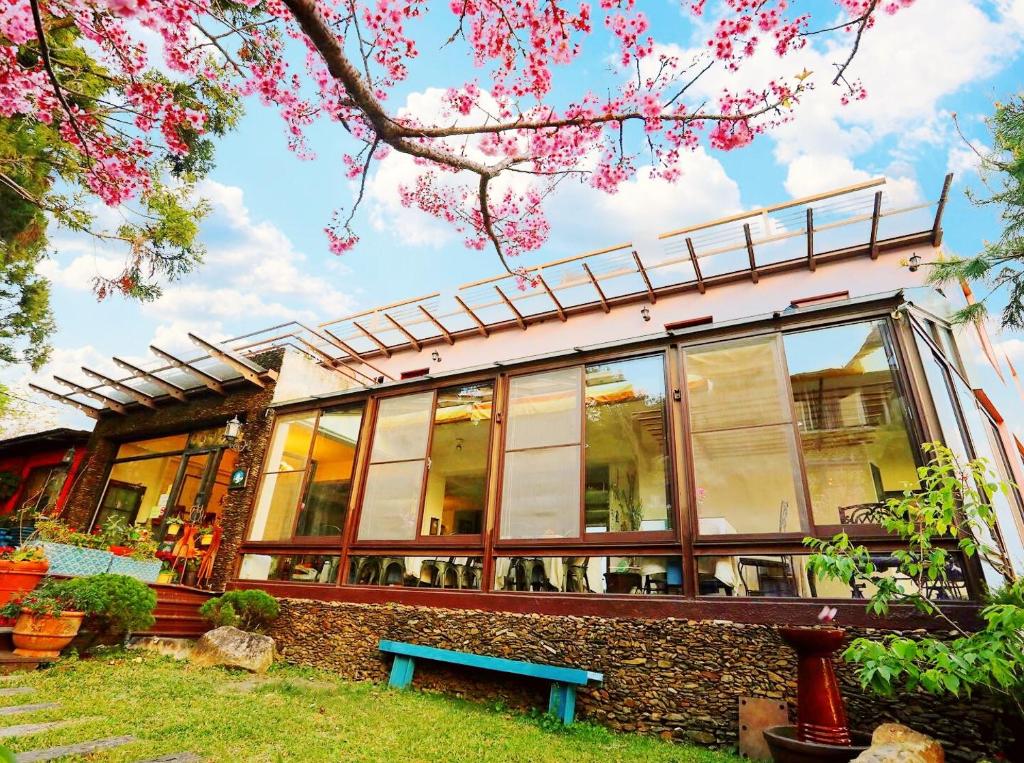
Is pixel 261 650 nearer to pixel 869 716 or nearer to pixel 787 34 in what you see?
pixel 869 716

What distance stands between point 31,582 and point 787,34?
946 centimetres

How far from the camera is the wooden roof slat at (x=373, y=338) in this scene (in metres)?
12.0

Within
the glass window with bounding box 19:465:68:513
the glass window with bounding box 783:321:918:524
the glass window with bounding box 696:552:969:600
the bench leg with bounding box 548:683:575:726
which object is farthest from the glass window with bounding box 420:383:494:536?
the glass window with bounding box 19:465:68:513

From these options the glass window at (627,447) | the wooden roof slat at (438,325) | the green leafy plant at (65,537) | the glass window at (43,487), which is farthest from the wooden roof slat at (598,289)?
the glass window at (43,487)

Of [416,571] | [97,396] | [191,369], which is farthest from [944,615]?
[97,396]

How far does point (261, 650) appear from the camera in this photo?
5.88 m

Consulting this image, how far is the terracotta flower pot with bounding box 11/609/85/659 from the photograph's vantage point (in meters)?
5.00

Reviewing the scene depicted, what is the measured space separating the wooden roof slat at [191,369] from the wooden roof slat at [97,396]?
3114mm

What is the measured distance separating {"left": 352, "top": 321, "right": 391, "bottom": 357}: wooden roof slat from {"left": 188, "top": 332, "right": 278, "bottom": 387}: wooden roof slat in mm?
3087

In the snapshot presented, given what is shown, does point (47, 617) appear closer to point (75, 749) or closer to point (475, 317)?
point (75, 749)

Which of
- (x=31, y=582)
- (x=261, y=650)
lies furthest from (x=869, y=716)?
(x=31, y=582)

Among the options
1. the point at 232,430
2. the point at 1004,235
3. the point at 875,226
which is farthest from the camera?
the point at 232,430

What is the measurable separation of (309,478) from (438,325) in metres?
4.86

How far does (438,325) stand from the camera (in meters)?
11.4
